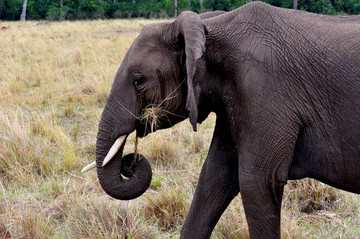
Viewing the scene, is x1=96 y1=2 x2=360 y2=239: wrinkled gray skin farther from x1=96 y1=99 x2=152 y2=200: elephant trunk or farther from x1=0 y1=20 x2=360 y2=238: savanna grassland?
x1=0 y1=20 x2=360 y2=238: savanna grassland

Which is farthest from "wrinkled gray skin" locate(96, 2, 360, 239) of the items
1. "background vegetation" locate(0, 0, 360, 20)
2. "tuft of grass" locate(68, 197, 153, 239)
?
"background vegetation" locate(0, 0, 360, 20)

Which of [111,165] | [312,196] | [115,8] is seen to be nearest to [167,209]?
[111,165]

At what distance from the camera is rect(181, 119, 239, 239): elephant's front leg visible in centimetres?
335


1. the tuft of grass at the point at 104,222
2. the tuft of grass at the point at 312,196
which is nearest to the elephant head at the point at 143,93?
the tuft of grass at the point at 104,222

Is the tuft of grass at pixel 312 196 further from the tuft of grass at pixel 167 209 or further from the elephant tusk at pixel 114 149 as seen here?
the elephant tusk at pixel 114 149

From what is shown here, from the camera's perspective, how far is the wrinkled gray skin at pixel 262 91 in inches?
110

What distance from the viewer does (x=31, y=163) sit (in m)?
5.39

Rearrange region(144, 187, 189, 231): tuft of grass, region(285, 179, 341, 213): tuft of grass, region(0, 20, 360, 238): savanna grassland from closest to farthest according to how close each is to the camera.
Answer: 1. region(0, 20, 360, 238): savanna grassland
2. region(144, 187, 189, 231): tuft of grass
3. region(285, 179, 341, 213): tuft of grass

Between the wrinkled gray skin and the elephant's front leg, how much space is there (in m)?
0.17

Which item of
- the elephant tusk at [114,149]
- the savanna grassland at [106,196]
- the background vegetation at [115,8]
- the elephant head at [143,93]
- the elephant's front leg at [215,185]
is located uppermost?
the elephant head at [143,93]

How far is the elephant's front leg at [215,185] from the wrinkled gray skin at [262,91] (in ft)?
0.57

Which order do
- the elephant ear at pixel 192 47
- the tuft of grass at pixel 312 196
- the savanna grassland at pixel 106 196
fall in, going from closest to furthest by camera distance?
1. the elephant ear at pixel 192 47
2. the savanna grassland at pixel 106 196
3. the tuft of grass at pixel 312 196

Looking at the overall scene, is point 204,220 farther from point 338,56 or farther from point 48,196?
point 48,196

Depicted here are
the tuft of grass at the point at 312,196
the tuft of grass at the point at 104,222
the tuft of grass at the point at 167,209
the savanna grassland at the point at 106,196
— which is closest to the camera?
the tuft of grass at the point at 104,222
